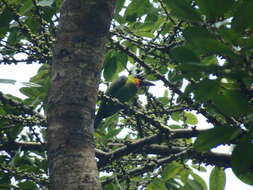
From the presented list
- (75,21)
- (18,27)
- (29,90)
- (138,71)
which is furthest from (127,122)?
(75,21)

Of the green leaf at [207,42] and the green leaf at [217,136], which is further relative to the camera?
the green leaf at [217,136]

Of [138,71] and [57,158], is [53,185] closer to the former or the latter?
[57,158]

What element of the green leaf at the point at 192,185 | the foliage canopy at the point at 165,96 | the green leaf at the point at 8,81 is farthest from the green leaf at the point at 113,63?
the green leaf at the point at 8,81

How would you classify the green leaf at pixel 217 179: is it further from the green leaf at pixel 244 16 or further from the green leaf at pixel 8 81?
the green leaf at pixel 244 16

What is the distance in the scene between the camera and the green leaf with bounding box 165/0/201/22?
1.64 m

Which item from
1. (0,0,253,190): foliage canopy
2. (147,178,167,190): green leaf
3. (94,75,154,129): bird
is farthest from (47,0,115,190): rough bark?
(94,75,154,129): bird

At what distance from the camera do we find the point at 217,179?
302 cm

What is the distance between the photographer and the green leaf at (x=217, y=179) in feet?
9.86

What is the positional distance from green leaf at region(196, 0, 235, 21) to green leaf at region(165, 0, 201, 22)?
67mm

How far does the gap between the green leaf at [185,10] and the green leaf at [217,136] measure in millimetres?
403

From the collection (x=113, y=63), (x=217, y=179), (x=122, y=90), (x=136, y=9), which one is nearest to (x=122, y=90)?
(x=122, y=90)

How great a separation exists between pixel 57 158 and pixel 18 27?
1046 millimetres

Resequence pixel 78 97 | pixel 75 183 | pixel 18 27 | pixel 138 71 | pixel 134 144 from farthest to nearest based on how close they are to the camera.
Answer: pixel 138 71, pixel 134 144, pixel 18 27, pixel 78 97, pixel 75 183

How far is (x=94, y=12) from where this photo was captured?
6.89 ft
